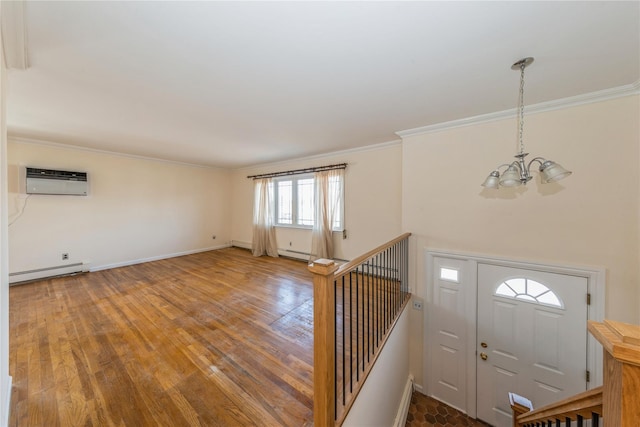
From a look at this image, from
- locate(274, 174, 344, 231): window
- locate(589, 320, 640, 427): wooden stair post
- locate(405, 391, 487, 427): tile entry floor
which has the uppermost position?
locate(274, 174, 344, 231): window

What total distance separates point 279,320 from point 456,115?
3246mm

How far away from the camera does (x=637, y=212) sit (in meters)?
1.89

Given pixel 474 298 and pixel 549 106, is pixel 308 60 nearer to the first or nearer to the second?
pixel 549 106

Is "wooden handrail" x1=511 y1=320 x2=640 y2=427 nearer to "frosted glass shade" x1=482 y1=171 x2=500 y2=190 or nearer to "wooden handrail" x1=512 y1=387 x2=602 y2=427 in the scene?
"wooden handrail" x1=512 y1=387 x2=602 y2=427

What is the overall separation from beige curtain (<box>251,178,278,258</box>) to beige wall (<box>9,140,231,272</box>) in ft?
5.10

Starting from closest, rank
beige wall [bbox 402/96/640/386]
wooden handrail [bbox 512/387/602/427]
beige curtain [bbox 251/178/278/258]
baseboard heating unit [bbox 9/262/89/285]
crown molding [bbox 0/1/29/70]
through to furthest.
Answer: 1. wooden handrail [bbox 512/387/602/427]
2. crown molding [bbox 0/1/29/70]
3. beige wall [bbox 402/96/640/386]
4. baseboard heating unit [bbox 9/262/89/285]
5. beige curtain [bbox 251/178/278/258]

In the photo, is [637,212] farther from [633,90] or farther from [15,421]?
[15,421]

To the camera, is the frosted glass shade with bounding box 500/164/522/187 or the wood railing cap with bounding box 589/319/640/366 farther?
the frosted glass shade with bounding box 500/164/522/187

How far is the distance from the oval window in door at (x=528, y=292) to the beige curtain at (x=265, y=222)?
4469mm

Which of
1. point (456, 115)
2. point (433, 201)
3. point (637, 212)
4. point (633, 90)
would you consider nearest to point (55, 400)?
point (433, 201)

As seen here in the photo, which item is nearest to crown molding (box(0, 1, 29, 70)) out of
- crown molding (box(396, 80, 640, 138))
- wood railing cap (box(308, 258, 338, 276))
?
wood railing cap (box(308, 258, 338, 276))

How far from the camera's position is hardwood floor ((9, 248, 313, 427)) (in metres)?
1.50

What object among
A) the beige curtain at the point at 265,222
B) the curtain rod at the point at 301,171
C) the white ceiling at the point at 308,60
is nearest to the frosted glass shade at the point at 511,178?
the white ceiling at the point at 308,60

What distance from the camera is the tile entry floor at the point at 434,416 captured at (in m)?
2.52
